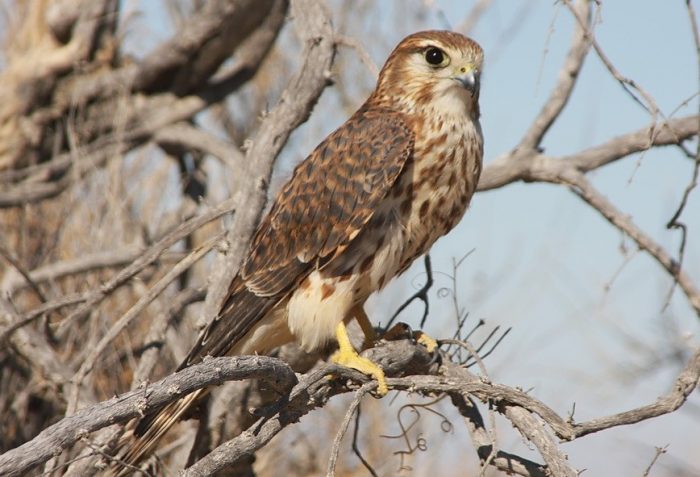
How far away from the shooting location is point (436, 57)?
3293mm

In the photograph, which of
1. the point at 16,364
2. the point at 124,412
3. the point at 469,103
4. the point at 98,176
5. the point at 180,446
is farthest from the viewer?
the point at 98,176

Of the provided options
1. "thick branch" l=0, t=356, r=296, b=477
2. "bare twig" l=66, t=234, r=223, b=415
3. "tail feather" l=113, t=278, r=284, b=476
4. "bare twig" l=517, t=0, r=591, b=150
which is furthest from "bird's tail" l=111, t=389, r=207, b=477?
"bare twig" l=517, t=0, r=591, b=150

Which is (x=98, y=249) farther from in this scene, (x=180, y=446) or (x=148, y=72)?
(x=180, y=446)

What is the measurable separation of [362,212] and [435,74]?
1.67ft

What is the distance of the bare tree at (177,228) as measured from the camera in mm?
2576

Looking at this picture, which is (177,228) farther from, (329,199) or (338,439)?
(338,439)

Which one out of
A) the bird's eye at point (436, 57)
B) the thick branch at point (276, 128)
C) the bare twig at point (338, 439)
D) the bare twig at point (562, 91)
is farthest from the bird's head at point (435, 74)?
the bare twig at point (338, 439)

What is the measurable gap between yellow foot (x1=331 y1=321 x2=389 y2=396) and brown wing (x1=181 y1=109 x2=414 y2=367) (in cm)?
22

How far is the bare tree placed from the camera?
2576mm

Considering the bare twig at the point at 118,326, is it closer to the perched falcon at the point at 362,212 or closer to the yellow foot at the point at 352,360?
the perched falcon at the point at 362,212

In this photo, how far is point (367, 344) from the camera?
3455 mm

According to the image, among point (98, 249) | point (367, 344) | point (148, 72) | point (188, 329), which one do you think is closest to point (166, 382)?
point (367, 344)

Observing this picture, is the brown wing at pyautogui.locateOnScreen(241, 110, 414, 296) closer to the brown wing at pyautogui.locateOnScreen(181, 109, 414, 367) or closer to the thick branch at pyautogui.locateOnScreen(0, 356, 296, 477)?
the brown wing at pyautogui.locateOnScreen(181, 109, 414, 367)

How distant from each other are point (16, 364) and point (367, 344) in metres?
1.83
